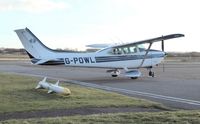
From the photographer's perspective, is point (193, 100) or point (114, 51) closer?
point (193, 100)

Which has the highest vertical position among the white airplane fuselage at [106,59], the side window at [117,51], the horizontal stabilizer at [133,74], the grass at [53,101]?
the side window at [117,51]

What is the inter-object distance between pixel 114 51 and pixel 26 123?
19.3m

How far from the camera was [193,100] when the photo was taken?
1603 cm

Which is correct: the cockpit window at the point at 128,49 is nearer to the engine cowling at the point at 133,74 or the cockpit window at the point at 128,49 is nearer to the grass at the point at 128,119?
the engine cowling at the point at 133,74

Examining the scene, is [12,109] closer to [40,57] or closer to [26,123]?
[26,123]

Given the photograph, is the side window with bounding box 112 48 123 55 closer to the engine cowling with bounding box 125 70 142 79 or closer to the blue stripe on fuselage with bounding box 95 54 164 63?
the blue stripe on fuselage with bounding box 95 54 164 63

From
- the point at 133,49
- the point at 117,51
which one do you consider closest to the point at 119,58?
the point at 117,51

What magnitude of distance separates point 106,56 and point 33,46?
453 cm

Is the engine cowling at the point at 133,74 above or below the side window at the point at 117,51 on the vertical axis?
below

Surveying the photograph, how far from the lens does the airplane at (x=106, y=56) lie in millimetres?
27188

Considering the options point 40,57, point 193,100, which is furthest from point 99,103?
point 40,57

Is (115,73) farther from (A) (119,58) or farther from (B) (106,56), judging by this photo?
(B) (106,56)

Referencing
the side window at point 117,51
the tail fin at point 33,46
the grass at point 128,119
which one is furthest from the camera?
the side window at point 117,51

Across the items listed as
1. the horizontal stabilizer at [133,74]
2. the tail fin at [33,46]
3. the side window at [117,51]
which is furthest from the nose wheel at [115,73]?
the tail fin at [33,46]
